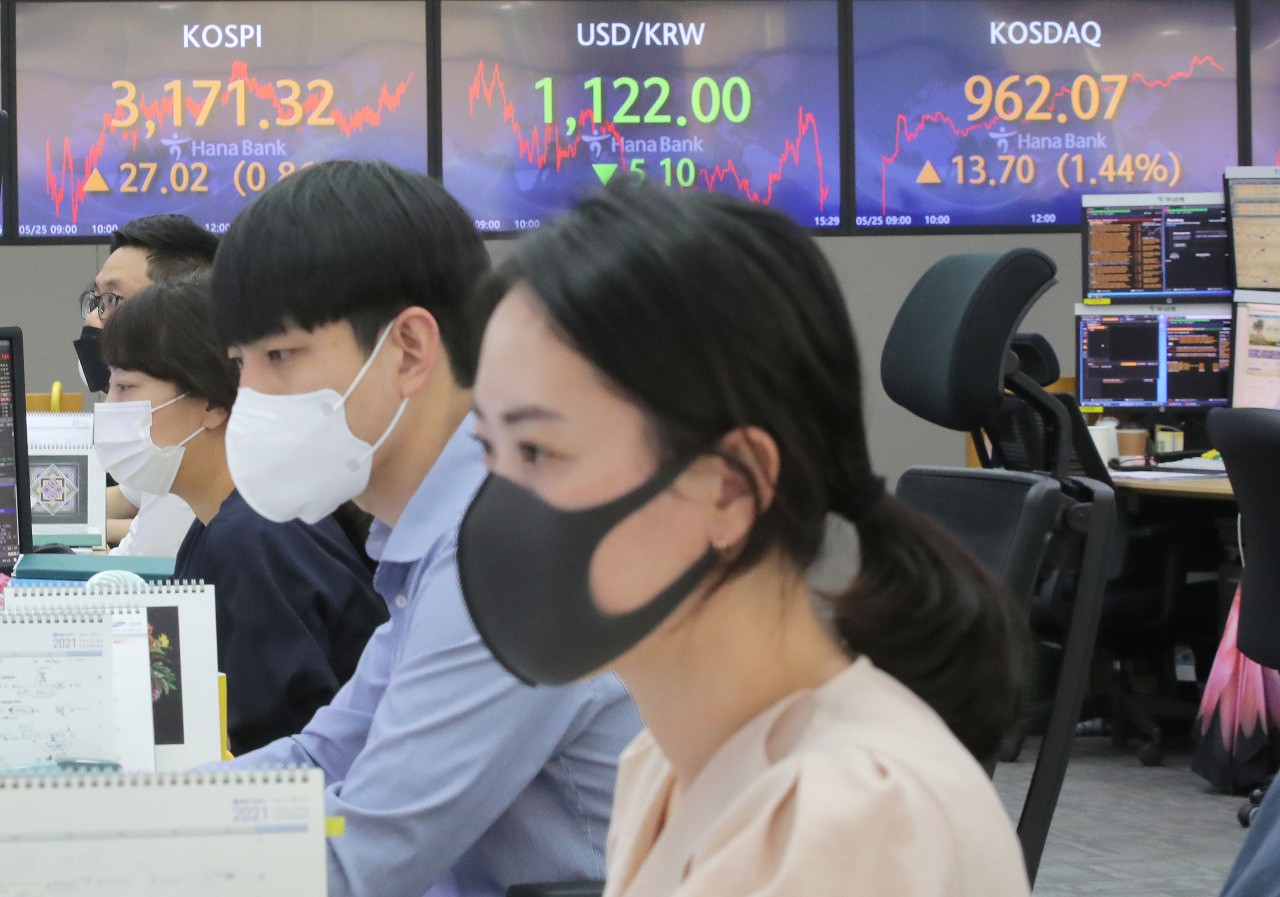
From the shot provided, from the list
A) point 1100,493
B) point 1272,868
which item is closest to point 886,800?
point 1272,868

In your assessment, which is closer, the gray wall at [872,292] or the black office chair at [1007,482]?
the black office chair at [1007,482]

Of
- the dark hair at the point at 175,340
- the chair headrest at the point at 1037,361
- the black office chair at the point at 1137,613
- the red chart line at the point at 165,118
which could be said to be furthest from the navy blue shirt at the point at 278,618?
the red chart line at the point at 165,118

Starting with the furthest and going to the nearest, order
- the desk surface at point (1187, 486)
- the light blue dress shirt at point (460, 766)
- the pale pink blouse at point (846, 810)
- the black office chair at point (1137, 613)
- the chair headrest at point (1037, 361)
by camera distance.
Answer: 1. the black office chair at point (1137, 613)
2. the desk surface at point (1187, 486)
3. the chair headrest at point (1037, 361)
4. the light blue dress shirt at point (460, 766)
5. the pale pink blouse at point (846, 810)

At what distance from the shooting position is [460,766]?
3.46 ft

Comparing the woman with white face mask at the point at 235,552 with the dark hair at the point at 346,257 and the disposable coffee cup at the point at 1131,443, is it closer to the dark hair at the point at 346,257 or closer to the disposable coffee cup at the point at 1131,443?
the dark hair at the point at 346,257

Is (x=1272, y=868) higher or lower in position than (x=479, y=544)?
lower

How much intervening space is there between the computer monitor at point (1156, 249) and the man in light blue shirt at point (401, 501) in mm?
3621

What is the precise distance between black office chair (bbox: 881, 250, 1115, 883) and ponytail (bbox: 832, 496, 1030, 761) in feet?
1.94

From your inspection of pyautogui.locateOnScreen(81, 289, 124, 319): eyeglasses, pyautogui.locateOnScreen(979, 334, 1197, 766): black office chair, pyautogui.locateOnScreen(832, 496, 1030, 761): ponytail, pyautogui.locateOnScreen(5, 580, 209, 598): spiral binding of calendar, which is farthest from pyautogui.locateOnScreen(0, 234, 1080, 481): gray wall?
pyautogui.locateOnScreen(832, 496, 1030, 761): ponytail

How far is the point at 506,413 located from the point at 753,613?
0.17 meters

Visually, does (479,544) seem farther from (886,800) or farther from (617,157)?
(617,157)

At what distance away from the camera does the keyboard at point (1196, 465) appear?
166 inches

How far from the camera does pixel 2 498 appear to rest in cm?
228

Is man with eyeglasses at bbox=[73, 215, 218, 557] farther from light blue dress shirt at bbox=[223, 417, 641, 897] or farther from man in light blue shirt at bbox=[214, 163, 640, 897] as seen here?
light blue dress shirt at bbox=[223, 417, 641, 897]
